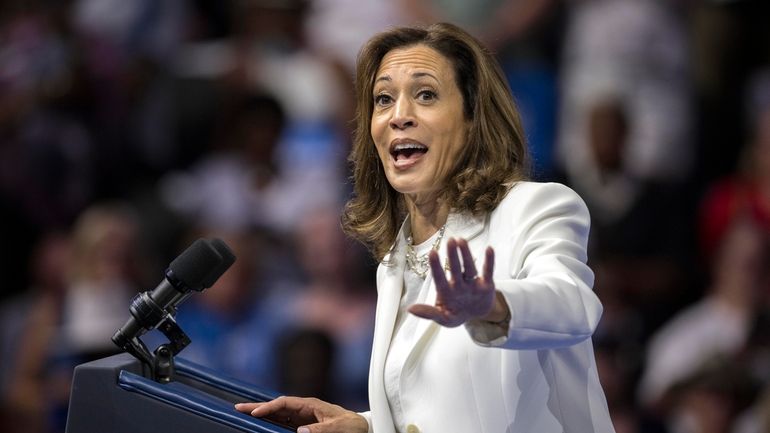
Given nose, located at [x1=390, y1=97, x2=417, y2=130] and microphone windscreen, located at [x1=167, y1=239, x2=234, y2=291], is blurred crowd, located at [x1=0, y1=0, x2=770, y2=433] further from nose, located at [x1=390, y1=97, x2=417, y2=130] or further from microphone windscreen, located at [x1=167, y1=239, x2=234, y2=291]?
microphone windscreen, located at [x1=167, y1=239, x2=234, y2=291]

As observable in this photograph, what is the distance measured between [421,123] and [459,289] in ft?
2.15

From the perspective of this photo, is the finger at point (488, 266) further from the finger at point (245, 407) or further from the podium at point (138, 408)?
the finger at point (245, 407)

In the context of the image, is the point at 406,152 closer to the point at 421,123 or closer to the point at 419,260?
the point at 421,123

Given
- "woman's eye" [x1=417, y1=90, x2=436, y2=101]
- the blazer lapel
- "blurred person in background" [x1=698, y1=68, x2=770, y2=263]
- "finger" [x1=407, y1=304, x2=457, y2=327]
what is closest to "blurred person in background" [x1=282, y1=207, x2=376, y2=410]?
"blurred person in background" [x1=698, y1=68, x2=770, y2=263]

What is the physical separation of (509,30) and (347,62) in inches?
30.3

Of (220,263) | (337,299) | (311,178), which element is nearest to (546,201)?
(220,263)

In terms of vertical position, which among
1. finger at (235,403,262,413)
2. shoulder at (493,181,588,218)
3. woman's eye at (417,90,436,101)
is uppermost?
woman's eye at (417,90,436,101)

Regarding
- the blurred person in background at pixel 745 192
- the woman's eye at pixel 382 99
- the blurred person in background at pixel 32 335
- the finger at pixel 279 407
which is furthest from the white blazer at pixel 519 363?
the blurred person in background at pixel 32 335

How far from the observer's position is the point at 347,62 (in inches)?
229

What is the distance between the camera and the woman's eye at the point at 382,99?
8.38 feet

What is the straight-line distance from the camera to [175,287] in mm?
2293

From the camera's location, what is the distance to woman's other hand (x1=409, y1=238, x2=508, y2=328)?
6.16 ft

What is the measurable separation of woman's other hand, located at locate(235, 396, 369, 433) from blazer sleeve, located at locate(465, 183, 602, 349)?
1.53 ft

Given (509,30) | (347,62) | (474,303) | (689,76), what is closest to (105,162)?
(347,62)
